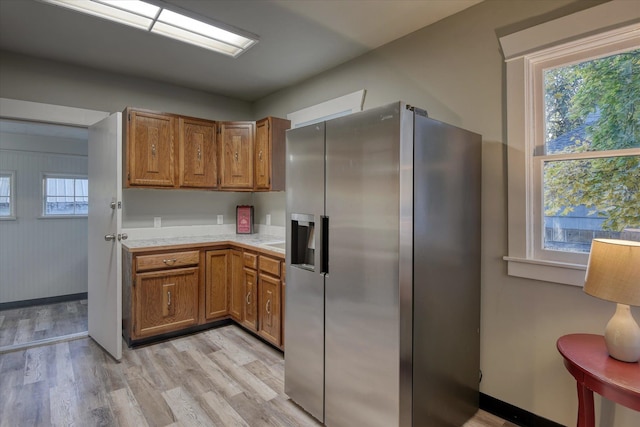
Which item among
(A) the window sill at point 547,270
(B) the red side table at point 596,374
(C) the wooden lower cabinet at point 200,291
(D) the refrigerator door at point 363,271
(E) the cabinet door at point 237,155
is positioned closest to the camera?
(B) the red side table at point 596,374

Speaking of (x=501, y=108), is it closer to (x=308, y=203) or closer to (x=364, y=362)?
(x=308, y=203)

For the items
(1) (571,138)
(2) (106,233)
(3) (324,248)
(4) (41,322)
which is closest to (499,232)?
(1) (571,138)

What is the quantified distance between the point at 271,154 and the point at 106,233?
1667mm

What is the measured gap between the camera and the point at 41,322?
3.69 meters

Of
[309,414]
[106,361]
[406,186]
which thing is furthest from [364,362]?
[106,361]

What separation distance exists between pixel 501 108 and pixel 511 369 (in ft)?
5.15

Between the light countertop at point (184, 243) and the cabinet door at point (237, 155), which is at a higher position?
the cabinet door at point (237, 155)

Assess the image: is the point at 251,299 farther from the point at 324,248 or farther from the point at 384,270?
the point at 384,270

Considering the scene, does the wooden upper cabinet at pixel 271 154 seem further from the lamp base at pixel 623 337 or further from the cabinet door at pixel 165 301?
the lamp base at pixel 623 337

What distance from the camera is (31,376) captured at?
248cm

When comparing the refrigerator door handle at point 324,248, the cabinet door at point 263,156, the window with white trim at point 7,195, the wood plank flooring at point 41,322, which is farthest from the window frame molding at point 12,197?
the refrigerator door handle at point 324,248

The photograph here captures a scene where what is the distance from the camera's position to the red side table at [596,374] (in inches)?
47.3

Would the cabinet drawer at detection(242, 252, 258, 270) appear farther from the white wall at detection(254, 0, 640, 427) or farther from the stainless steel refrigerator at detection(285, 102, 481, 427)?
the white wall at detection(254, 0, 640, 427)

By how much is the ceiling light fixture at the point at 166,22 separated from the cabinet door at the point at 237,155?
3.10ft
